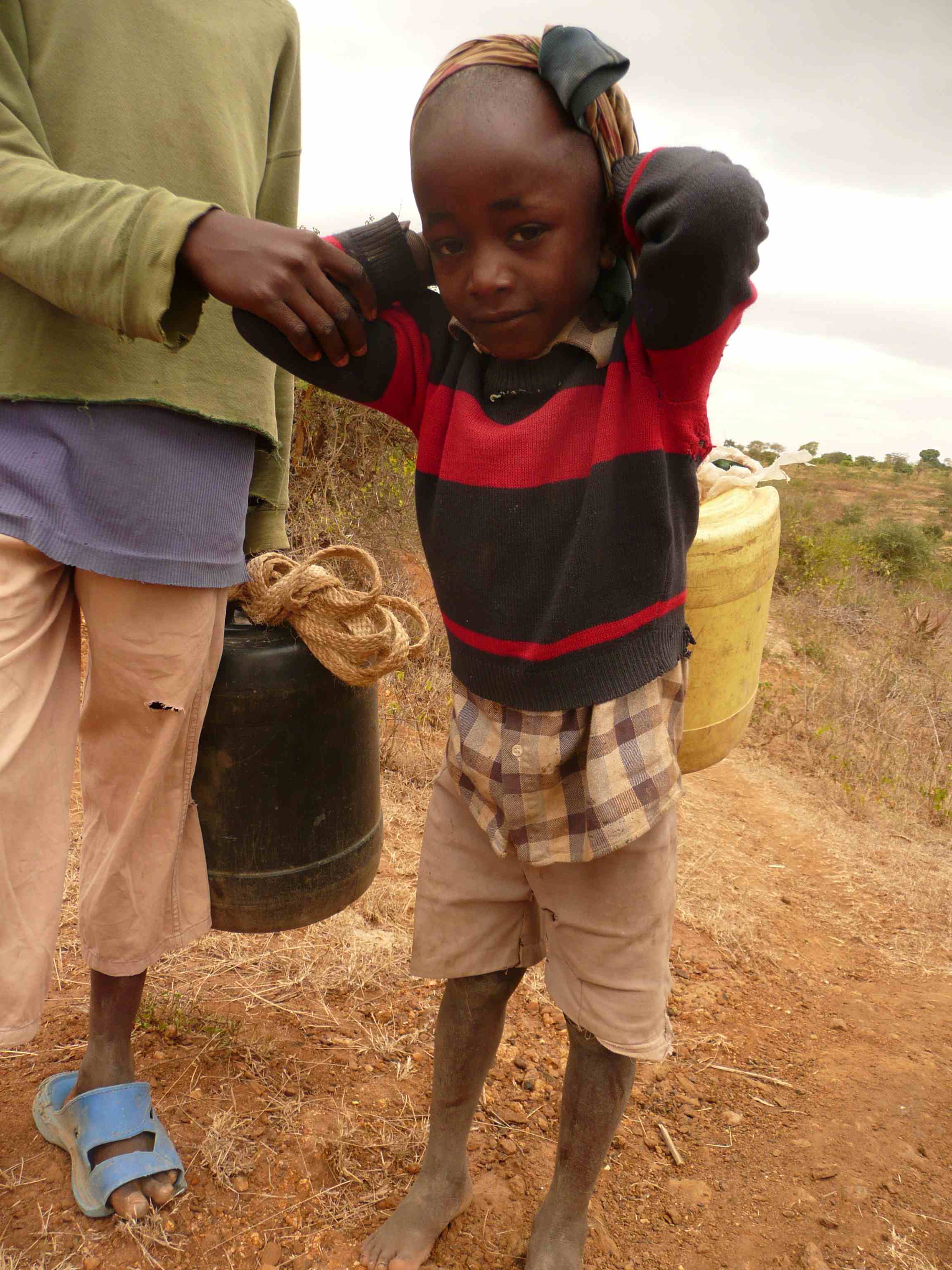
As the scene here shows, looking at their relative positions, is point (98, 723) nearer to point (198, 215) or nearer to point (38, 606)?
point (38, 606)

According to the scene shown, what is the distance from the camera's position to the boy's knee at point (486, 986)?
1589mm

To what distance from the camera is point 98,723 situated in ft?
5.21

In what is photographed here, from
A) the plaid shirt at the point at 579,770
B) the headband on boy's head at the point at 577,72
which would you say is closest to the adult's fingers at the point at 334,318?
the headband on boy's head at the point at 577,72

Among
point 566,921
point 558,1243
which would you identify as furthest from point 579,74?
point 558,1243

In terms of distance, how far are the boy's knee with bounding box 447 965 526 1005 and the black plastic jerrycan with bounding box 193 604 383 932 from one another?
15.4 inches

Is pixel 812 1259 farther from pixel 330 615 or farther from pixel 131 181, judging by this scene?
pixel 131 181

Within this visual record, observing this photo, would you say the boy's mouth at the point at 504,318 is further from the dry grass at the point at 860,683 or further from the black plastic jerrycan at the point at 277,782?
the dry grass at the point at 860,683

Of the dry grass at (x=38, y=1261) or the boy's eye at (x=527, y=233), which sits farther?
the dry grass at (x=38, y=1261)

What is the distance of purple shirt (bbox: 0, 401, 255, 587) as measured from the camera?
1.37 meters

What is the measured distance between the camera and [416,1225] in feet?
5.43

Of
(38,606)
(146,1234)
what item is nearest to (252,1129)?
(146,1234)

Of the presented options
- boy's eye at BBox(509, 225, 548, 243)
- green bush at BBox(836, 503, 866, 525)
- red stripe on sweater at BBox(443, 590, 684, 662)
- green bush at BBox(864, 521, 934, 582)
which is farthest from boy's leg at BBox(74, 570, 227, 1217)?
green bush at BBox(836, 503, 866, 525)

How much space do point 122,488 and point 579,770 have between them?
0.82 metres

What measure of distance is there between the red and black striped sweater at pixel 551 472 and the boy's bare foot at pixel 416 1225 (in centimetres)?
97
